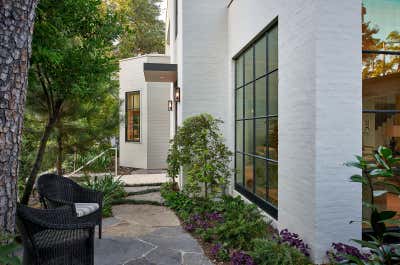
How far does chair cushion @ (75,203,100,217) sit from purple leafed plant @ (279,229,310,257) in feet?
7.45

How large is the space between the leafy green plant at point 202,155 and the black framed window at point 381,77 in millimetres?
2419

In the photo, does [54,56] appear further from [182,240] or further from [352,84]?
[352,84]

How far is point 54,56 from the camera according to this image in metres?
3.34

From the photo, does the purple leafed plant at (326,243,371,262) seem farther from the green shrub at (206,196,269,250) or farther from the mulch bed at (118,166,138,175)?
the mulch bed at (118,166,138,175)

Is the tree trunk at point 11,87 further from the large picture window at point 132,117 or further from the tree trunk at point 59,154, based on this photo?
the large picture window at point 132,117

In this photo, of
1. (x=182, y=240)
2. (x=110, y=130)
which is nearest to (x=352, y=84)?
(x=182, y=240)

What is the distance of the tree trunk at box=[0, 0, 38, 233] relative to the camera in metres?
1.99

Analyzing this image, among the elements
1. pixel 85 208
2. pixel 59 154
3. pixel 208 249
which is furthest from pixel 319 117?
pixel 59 154

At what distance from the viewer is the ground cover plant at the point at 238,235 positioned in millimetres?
2764

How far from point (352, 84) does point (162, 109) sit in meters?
8.18

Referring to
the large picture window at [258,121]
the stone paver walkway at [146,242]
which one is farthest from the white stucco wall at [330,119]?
the stone paver walkway at [146,242]

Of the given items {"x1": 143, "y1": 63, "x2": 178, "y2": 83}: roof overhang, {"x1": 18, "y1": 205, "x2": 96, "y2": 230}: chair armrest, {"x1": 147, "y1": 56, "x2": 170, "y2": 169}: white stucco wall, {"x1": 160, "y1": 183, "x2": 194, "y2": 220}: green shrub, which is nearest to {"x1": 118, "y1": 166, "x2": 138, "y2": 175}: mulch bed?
{"x1": 147, "y1": 56, "x2": 170, "y2": 169}: white stucco wall

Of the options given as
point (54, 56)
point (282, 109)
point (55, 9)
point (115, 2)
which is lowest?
point (282, 109)

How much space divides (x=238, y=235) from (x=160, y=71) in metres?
4.38
